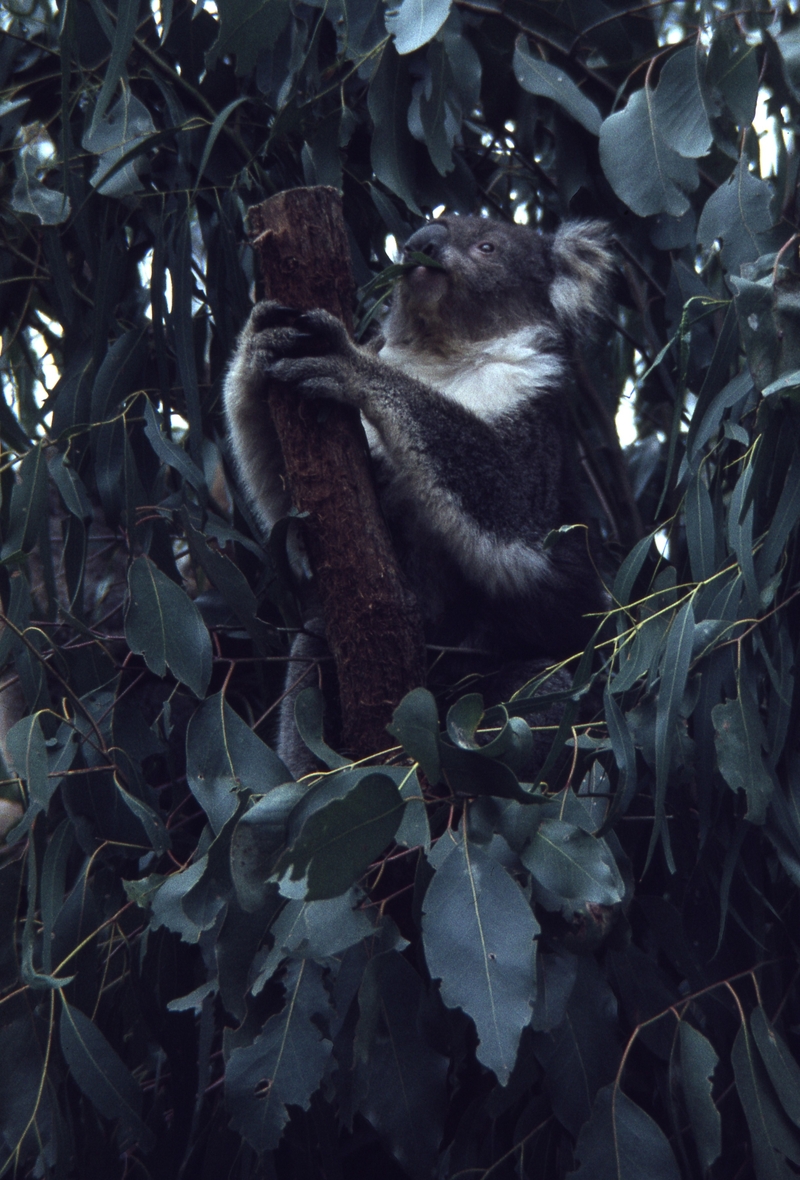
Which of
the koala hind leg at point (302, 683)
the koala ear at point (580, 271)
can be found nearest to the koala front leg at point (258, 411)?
the koala hind leg at point (302, 683)

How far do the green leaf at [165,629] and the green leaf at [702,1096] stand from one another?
0.99 metres

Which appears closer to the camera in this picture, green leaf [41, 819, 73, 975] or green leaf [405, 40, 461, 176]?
green leaf [41, 819, 73, 975]

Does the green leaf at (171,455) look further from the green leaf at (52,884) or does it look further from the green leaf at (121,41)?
the green leaf at (52,884)

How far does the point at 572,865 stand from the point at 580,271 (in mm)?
2069

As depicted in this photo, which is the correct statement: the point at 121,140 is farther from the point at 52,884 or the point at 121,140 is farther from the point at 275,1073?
the point at 275,1073

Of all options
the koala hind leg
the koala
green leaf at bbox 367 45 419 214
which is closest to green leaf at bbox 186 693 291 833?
Answer: the koala hind leg

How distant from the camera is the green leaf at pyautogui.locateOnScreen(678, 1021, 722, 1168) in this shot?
160cm

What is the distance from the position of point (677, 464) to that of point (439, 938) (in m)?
1.42

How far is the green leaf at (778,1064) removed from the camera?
1.67 m

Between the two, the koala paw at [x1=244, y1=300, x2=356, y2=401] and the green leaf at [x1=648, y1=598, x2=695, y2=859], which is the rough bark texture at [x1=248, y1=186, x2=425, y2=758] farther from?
the green leaf at [x1=648, y1=598, x2=695, y2=859]

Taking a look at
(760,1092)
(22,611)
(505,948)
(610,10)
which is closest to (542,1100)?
(760,1092)

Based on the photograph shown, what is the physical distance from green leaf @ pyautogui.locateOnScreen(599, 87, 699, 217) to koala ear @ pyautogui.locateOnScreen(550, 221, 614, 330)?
1061 millimetres

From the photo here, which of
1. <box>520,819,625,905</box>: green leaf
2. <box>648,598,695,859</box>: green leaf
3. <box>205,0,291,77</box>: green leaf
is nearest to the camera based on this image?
<box>520,819,625,905</box>: green leaf

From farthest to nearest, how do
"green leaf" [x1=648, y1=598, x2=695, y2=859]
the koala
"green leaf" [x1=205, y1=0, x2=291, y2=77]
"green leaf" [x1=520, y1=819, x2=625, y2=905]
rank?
Result: 1. the koala
2. "green leaf" [x1=205, y1=0, x2=291, y2=77]
3. "green leaf" [x1=648, y1=598, x2=695, y2=859]
4. "green leaf" [x1=520, y1=819, x2=625, y2=905]
